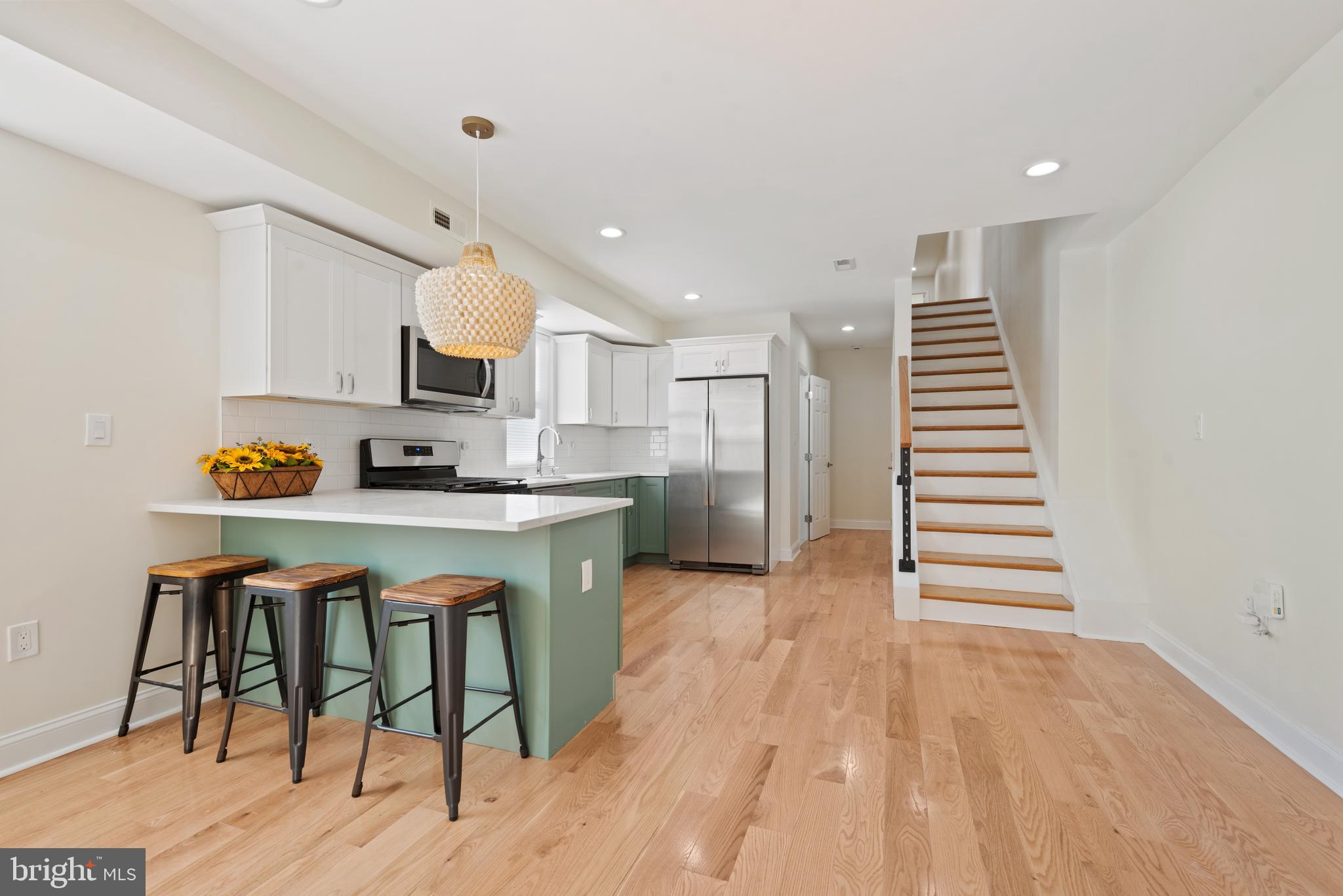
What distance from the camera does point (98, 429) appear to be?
2324mm

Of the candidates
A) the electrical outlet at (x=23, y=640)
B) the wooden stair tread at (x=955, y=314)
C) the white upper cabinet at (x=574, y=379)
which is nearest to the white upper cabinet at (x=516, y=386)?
the white upper cabinet at (x=574, y=379)

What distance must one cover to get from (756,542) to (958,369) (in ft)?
8.03

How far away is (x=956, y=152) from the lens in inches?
109

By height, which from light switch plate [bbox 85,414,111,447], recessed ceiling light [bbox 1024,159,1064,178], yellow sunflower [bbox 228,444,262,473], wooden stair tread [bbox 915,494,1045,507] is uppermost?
recessed ceiling light [bbox 1024,159,1064,178]

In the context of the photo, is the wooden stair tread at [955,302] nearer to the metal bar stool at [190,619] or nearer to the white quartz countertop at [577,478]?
the white quartz countertop at [577,478]

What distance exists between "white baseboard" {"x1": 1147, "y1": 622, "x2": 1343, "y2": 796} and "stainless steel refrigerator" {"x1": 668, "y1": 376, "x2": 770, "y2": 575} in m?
2.90

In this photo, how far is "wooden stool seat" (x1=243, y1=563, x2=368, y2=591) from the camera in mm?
2055

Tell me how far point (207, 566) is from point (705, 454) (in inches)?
150

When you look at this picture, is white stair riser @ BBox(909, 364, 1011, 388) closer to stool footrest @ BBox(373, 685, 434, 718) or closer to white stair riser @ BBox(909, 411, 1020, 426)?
white stair riser @ BBox(909, 411, 1020, 426)

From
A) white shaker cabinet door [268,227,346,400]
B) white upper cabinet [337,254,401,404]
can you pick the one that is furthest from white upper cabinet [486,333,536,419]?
white shaker cabinet door [268,227,346,400]

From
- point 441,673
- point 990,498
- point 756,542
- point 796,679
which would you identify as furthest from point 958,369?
point 441,673

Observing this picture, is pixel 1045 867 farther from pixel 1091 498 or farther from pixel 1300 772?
pixel 1091 498

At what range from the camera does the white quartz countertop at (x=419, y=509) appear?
202 cm

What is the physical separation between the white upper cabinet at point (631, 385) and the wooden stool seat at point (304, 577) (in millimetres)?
3928
